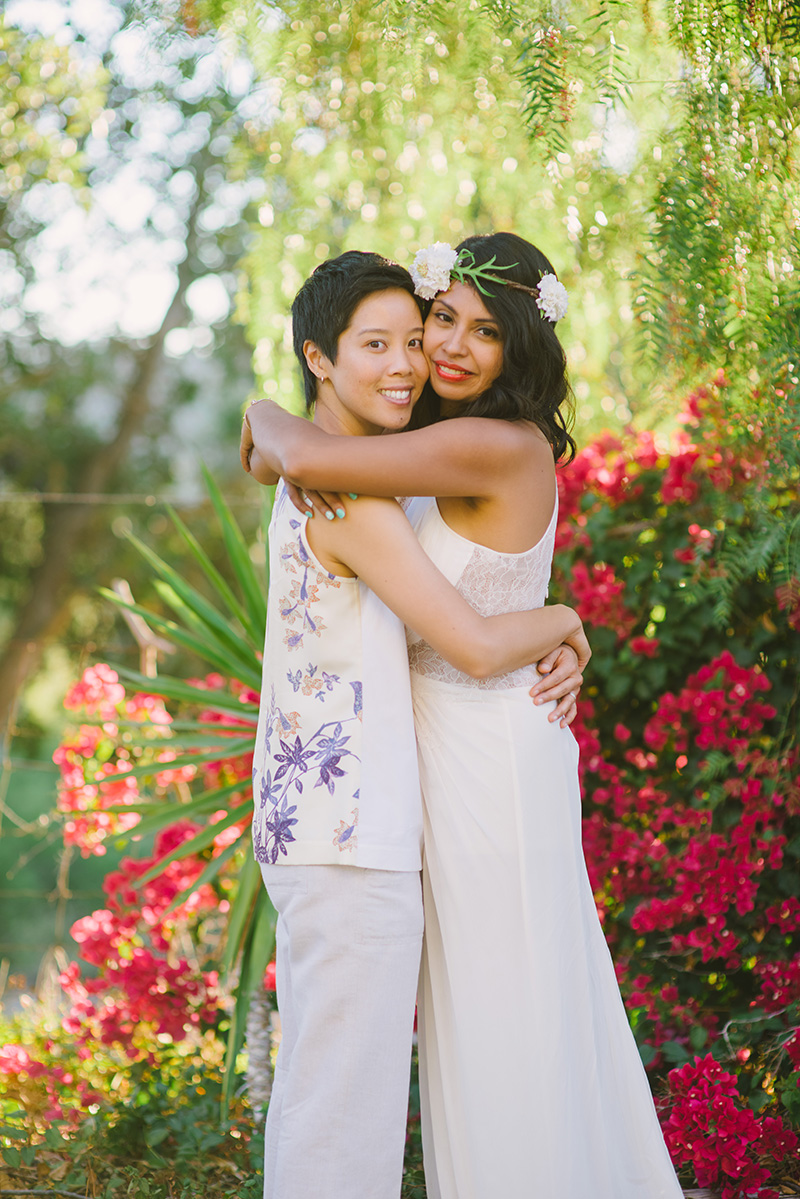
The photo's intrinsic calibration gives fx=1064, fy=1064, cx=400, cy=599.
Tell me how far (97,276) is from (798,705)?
293 inches

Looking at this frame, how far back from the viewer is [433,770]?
81.4 inches

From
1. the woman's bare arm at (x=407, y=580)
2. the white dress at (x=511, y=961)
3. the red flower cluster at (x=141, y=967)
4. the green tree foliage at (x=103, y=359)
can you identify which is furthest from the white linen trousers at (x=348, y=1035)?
the green tree foliage at (x=103, y=359)

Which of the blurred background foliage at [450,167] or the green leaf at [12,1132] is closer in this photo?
the blurred background foliage at [450,167]

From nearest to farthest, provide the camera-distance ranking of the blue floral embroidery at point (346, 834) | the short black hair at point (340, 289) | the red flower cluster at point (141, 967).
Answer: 1. the blue floral embroidery at point (346, 834)
2. the short black hair at point (340, 289)
3. the red flower cluster at point (141, 967)

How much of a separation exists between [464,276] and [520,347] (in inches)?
7.3

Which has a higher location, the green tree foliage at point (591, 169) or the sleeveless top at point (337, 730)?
the green tree foliage at point (591, 169)

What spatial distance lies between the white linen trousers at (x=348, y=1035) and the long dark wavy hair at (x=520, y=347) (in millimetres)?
959

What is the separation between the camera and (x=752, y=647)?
10.6 ft

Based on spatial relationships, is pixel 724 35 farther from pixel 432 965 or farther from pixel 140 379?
pixel 140 379

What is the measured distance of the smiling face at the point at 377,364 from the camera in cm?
208

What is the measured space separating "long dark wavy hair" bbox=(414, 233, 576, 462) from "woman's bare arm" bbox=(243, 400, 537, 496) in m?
0.15

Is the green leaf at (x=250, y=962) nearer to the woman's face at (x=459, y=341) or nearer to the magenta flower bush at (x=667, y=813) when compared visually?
the magenta flower bush at (x=667, y=813)

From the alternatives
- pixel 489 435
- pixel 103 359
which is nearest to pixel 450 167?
pixel 489 435

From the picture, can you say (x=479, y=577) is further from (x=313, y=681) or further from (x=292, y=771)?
(x=292, y=771)
